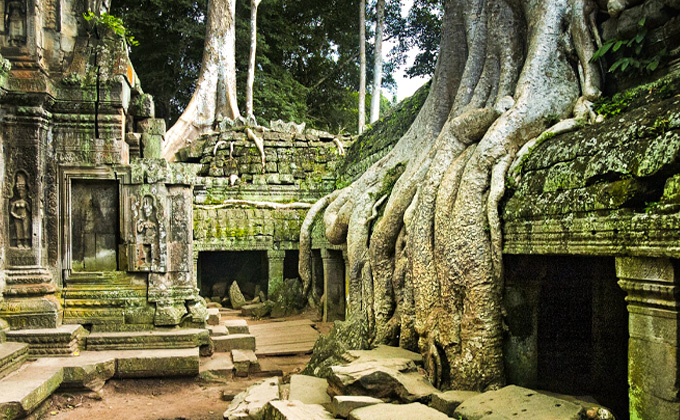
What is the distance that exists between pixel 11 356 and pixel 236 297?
697 cm

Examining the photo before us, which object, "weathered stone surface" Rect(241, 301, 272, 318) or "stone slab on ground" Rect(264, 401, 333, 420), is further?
"weathered stone surface" Rect(241, 301, 272, 318)

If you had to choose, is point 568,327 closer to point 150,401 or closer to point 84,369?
point 150,401

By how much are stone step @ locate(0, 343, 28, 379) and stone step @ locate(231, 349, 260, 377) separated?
2.21 m

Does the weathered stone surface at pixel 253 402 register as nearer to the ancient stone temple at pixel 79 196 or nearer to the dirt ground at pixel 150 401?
the dirt ground at pixel 150 401

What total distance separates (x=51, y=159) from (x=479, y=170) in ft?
15.7

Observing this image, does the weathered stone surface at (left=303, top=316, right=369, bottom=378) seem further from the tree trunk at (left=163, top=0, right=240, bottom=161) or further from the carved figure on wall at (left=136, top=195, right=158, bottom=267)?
the tree trunk at (left=163, top=0, right=240, bottom=161)

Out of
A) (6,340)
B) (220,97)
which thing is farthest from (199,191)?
(6,340)

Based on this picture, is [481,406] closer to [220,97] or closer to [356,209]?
[356,209]

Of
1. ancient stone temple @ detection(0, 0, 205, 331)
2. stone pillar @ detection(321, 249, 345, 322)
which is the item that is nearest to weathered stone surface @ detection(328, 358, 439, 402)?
ancient stone temple @ detection(0, 0, 205, 331)

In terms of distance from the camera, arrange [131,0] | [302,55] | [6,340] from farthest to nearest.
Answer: [302,55]
[131,0]
[6,340]

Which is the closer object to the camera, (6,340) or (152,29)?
(6,340)

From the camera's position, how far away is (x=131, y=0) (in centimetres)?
1891

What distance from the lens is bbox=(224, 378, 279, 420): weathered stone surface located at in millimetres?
4672

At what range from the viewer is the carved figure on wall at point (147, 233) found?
652 cm
